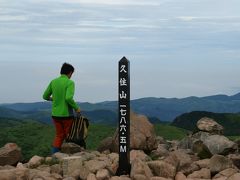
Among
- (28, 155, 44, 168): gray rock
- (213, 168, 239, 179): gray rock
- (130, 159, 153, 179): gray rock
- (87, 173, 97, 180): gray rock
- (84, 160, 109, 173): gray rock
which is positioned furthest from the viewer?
(28, 155, 44, 168): gray rock

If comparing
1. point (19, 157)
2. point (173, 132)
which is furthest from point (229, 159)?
point (173, 132)

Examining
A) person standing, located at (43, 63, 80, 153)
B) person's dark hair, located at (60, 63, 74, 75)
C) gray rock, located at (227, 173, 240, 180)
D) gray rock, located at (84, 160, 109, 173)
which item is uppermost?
person's dark hair, located at (60, 63, 74, 75)

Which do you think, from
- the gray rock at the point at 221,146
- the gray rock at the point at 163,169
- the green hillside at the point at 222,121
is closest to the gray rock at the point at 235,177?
the gray rock at the point at 163,169

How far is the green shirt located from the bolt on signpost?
2726 mm

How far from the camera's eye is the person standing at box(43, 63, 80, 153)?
58.2 ft

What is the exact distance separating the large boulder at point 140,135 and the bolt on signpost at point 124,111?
348cm

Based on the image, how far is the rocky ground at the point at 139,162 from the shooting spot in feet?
49.7

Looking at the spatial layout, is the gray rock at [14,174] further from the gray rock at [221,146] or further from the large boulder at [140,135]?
the gray rock at [221,146]

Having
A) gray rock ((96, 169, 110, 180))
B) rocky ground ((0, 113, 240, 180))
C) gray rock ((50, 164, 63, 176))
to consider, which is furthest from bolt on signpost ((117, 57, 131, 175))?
gray rock ((50, 164, 63, 176))

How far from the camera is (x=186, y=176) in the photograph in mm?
16062

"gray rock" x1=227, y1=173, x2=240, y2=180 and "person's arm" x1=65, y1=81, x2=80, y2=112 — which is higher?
"person's arm" x1=65, y1=81, x2=80, y2=112

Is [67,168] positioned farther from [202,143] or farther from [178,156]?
[202,143]

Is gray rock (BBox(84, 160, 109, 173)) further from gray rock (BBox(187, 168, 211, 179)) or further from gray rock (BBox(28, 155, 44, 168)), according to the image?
gray rock (BBox(187, 168, 211, 179))

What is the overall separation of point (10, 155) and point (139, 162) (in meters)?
5.55
